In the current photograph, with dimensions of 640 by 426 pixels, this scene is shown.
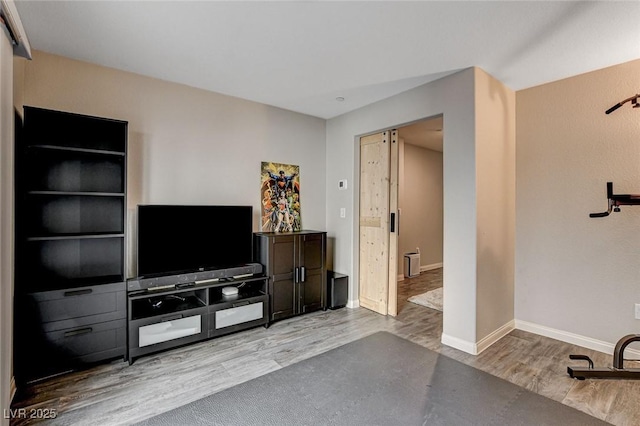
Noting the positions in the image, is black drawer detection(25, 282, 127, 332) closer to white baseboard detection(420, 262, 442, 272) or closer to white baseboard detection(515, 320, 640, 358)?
white baseboard detection(515, 320, 640, 358)

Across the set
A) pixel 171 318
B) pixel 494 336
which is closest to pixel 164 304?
pixel 171 318

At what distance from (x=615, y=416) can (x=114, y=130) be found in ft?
13.8

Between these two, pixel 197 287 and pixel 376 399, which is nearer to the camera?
pixel 376 399

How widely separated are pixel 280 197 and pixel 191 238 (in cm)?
132

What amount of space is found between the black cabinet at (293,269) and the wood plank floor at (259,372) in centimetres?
23

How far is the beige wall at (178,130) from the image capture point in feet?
8.82

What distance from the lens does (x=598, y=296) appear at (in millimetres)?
2871

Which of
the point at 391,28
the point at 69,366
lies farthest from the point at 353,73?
the point at 69,366

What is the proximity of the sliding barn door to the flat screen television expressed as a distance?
60.7 inches

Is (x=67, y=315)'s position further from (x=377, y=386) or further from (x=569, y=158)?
(x=569, y=158)

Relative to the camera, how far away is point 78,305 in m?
2.37

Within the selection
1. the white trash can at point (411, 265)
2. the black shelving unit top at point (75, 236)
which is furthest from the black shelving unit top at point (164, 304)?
the white trash can at point (411, 265)

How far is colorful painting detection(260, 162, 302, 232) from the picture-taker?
3.88 m
